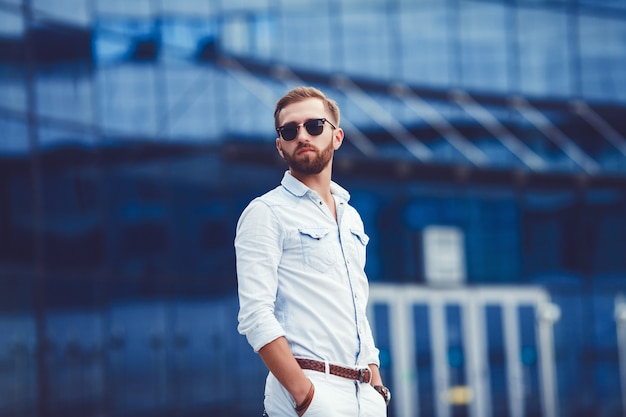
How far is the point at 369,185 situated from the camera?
18.7 metres

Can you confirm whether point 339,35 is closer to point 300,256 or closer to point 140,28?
point 140,28

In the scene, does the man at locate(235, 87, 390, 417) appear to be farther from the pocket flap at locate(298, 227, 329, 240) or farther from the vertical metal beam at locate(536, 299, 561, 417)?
the vertical metal beam at locate(536, 299, 561, 417)

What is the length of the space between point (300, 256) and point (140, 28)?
1339 centimetres

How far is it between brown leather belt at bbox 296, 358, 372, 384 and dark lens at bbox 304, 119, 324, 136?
685 mm

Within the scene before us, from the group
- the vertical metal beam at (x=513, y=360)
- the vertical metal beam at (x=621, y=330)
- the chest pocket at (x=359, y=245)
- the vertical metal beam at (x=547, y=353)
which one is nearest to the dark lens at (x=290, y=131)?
the chest pocket at (x=359, y=245)

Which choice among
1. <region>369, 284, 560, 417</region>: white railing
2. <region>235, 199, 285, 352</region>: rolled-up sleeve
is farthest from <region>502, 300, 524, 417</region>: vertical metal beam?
<region>235, 199, 285, 352</region>: rolled-up sleeve

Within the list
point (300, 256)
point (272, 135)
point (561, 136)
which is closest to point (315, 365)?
point (300, 256)

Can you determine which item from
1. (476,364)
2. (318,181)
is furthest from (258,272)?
(476,364)

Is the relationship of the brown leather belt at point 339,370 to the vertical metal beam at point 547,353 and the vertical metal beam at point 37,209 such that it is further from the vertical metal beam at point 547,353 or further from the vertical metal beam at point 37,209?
the vertical metal beam at point 547,353

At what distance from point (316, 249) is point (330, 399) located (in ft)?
1.48

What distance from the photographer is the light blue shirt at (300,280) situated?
3.29 metres

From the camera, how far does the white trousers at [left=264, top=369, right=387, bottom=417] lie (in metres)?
3.25

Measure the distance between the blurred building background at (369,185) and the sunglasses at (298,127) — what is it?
382 inches

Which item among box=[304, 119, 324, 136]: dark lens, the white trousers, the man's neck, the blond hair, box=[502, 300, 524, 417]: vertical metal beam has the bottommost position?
box=[502, 300, 524, 417]: vertical metal beam
